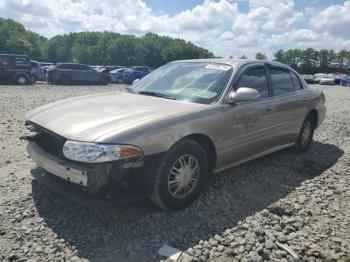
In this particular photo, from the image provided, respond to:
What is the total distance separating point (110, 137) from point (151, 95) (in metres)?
1.41

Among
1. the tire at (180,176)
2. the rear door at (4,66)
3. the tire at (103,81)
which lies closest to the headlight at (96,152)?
the tire at (180,176)

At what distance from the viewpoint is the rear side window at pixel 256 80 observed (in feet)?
14.6

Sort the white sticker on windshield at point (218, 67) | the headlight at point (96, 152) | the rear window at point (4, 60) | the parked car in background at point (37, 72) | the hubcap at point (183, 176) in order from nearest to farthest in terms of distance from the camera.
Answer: the headlight at point (96, 152) → the hubcap at point (183, 176) → the white sticker on windshield at point (218, 67) → the rear window at point (4, 60) → the parked car in background at point (37, 72)

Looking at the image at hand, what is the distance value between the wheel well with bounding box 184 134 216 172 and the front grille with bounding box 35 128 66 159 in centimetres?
132

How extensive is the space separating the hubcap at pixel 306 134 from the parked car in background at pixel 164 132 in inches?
38.2

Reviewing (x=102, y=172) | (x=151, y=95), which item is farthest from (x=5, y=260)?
(x=151, y=95)

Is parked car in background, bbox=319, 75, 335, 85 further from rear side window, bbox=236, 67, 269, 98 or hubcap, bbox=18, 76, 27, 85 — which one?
rear side window, bbox=236, 67, 269, 98

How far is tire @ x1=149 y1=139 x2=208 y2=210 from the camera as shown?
343cm

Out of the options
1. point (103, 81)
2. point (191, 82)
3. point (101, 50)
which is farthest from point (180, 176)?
point (101, 50)

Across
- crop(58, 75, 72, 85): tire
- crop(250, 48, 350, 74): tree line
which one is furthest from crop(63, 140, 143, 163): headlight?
crop(250, 48, 350, 74): tree line

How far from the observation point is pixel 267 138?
4848 mm

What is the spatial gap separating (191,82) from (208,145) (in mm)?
875

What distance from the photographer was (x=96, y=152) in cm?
302

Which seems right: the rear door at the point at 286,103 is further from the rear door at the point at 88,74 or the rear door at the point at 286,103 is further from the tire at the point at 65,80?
the rear door at the point at 88,74
